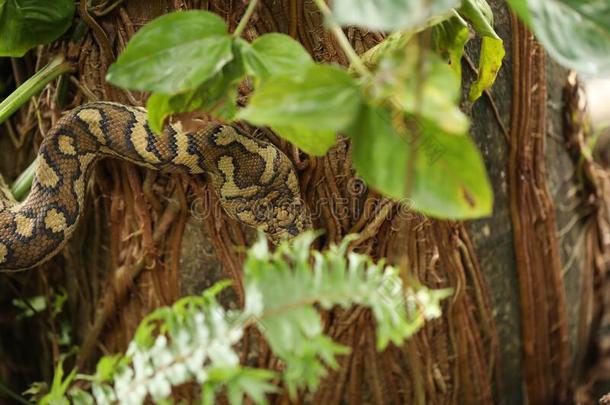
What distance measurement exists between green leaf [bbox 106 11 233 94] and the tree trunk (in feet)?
1.47

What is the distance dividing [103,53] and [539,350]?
4.71ft

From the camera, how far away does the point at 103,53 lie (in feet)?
5.41

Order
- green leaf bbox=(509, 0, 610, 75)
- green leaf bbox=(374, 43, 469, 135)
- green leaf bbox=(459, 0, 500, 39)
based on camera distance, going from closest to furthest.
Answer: green leaf bbox=(374, 43, 469, 135), green leaf bbox=(509, 0, 610, 75), green leaf bbox=(459, 0, 500, 39)

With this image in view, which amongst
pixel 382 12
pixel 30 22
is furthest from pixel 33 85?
pixel 382 12

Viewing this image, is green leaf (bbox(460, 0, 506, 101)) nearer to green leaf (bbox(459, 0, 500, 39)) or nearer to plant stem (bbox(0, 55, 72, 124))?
green leaf (bbox(459, 0, 500, 39))

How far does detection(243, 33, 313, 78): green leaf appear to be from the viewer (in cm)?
109

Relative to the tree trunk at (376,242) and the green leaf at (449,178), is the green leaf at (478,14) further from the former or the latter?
the green leaf at (449,178)

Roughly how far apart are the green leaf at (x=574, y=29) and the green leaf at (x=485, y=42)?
294mm

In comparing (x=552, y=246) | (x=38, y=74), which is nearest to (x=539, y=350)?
(x=552, y=246)

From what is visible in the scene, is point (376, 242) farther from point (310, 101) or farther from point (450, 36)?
point (310, 101)

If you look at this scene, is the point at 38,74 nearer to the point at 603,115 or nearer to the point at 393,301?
the point at 393,301

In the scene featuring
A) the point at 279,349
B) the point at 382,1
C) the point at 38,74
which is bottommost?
the point at 279,349

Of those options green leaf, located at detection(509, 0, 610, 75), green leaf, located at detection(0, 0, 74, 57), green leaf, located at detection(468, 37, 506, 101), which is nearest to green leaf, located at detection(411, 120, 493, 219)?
green leaf, located at detection(509, 0, 610, 75)

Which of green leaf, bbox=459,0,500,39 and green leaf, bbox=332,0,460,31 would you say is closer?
green leaf, bbox=332,0,460,31
